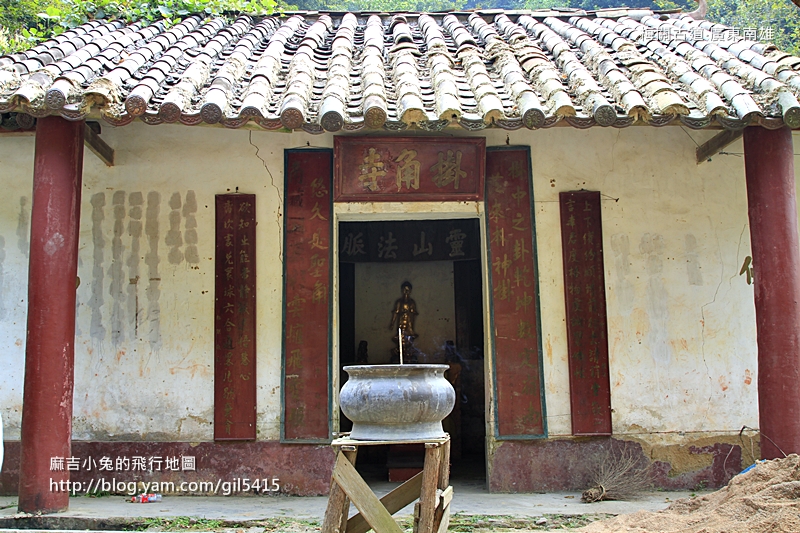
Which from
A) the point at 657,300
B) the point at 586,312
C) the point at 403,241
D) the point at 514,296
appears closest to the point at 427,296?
the point at 403,241

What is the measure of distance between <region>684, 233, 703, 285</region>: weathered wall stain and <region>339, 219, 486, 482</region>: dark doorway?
3.21 metres

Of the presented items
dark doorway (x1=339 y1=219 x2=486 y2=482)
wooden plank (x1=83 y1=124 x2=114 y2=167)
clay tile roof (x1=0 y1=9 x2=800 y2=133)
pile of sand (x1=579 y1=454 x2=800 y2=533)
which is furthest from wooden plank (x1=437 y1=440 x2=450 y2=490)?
dark doorway (x1=339 y1=219 x2=486 y2=482)

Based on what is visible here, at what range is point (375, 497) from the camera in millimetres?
4086

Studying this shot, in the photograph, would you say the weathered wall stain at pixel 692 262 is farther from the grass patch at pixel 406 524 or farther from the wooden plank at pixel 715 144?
the grass patch at pixel 406 524

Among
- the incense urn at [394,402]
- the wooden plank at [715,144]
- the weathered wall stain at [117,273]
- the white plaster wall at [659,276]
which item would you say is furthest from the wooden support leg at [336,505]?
the wooden plank at [715,144]

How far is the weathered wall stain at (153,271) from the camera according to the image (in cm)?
652

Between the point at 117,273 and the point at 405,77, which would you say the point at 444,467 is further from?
the point at 117,273

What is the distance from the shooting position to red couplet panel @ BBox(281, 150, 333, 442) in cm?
636

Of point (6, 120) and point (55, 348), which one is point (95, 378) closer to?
point (55, 348)

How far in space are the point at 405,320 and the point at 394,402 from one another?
6130 mm

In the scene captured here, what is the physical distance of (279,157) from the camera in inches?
263

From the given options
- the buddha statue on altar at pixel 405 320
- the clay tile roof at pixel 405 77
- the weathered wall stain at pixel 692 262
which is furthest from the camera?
the buddha statue on altar at pixel 405 320

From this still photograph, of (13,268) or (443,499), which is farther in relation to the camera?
(13,268)

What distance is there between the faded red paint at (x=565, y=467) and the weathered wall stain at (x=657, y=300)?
844 mm
